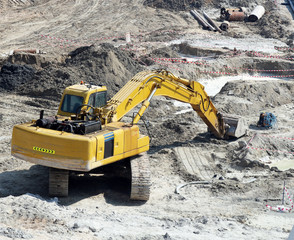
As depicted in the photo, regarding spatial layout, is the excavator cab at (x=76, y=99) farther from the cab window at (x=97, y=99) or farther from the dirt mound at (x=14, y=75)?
the dirt mound at (x=14, y=75)

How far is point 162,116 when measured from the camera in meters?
18.6

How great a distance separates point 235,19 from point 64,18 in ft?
40.9

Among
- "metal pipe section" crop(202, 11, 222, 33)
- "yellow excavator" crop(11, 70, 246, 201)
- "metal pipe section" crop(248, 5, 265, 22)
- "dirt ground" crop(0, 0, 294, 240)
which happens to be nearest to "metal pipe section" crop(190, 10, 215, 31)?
"metal pipe section" crop(202, 11, 222, 33)

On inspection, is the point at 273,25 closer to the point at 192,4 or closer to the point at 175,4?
the point at 192,4

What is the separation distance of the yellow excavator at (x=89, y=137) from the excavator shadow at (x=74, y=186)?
446mm

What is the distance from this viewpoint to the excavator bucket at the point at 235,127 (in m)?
15.8

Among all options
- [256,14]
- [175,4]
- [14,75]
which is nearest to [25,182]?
[14,75]

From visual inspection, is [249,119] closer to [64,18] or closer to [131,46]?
[131,46]

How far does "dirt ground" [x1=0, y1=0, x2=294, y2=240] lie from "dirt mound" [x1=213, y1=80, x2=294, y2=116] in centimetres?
5

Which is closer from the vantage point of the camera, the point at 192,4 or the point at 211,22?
the point at 211,22

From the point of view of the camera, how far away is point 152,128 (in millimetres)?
16641

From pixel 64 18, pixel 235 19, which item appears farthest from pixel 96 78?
pixel 235 19

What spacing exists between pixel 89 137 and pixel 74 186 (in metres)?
2.24

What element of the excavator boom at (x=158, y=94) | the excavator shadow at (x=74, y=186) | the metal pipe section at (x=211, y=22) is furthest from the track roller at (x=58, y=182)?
the metal pipe section at (x=211, y=22)
